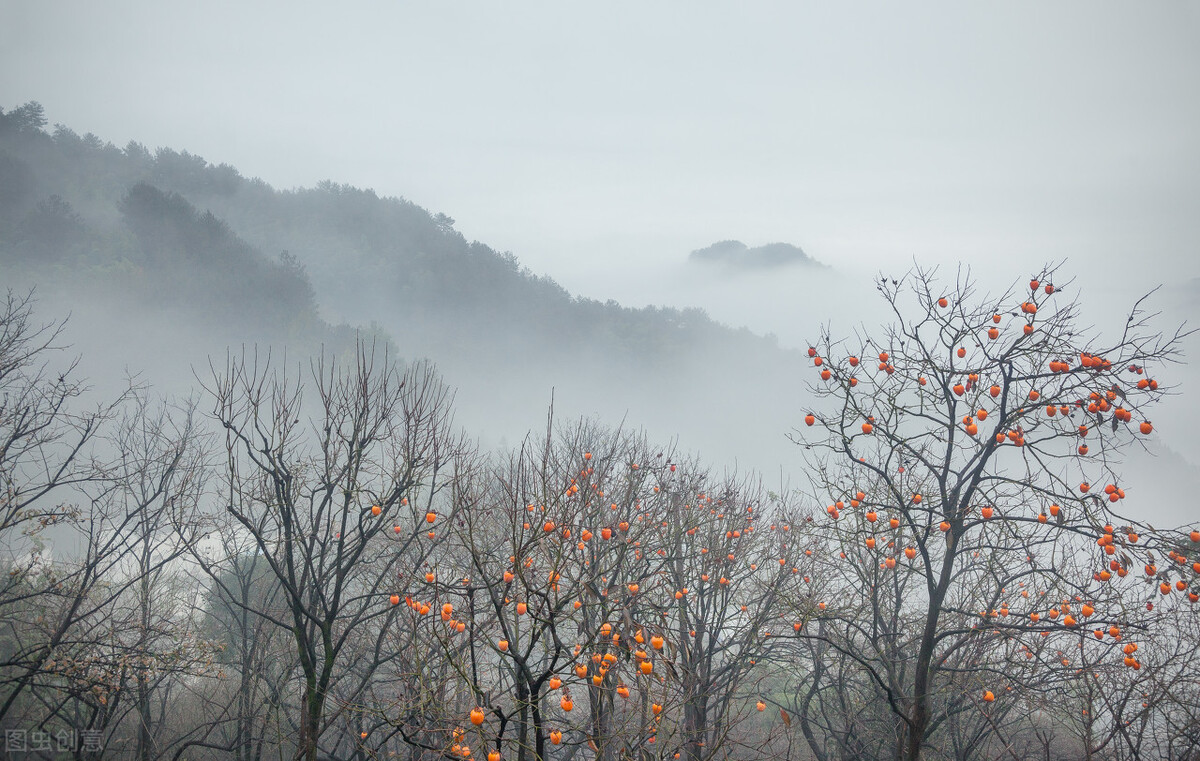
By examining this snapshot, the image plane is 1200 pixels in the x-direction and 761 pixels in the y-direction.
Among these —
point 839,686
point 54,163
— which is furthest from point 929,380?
point 54,163

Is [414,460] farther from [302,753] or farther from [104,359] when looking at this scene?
[104,359]

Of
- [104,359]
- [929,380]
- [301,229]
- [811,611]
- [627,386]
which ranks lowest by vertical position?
[811,611]

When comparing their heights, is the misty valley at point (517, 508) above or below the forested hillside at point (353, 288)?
below

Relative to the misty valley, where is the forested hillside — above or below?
above

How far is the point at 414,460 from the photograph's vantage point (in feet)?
23.6

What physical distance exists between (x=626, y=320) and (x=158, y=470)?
222 ft

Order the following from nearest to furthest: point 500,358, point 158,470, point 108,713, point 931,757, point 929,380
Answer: point 929,380 < point 108,713 < point 931,757 < point 158,470 < point 500,358

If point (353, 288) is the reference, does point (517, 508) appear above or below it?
below

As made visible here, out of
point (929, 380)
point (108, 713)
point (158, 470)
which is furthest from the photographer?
point (158, 470)

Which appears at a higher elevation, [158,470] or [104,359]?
[104,359]

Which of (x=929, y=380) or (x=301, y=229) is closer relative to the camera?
(x=929, y=380)

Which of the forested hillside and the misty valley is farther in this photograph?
the forested hillside

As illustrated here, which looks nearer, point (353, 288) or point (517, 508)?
point (517, 508)

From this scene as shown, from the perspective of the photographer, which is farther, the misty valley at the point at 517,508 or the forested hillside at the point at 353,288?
the forested hillside at the point at 353,288
